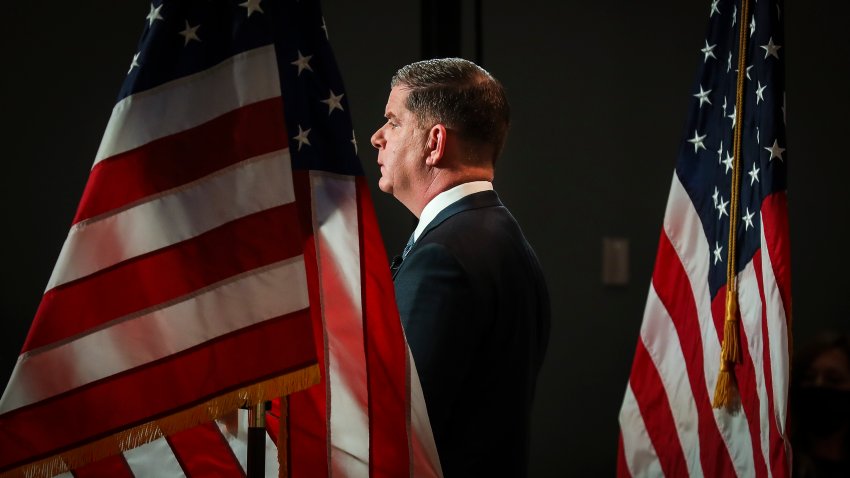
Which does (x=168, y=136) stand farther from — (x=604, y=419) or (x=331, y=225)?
(x=604, y=419)

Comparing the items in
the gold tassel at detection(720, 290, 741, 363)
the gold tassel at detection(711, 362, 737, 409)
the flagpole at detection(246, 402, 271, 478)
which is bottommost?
the gold tassel at detection(711, 362, 737, 409)

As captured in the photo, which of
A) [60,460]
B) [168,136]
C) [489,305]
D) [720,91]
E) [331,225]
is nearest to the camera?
[60,460]

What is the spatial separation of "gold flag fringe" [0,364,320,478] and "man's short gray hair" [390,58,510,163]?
2.18ft

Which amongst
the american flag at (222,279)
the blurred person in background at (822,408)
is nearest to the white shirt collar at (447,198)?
the american flag at (222,279)

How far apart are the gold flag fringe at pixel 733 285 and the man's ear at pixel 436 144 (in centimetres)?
86

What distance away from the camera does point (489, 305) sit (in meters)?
1.66

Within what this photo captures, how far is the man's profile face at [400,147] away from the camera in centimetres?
186

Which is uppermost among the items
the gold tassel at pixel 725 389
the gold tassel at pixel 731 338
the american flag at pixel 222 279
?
the american flag at pixel 222 279

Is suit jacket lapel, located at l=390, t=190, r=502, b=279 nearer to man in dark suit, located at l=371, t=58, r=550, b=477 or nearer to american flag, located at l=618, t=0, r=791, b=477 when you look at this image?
man in dark suit, located at l=371, t=58, r=550, b=477

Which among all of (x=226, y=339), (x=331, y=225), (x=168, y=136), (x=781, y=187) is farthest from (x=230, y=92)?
(x=781, y=187)

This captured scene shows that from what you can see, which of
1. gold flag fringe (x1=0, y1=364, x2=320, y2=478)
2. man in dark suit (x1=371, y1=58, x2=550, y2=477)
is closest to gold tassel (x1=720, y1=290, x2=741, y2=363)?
man in dark suit (x1=371, y1=58, x2=550, y2=477)

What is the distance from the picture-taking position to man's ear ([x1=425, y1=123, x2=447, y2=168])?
1.84m

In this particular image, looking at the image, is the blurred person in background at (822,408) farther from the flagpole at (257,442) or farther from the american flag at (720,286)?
the flagpole at (257,442)

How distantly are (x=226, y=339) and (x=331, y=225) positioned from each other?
0.27m
